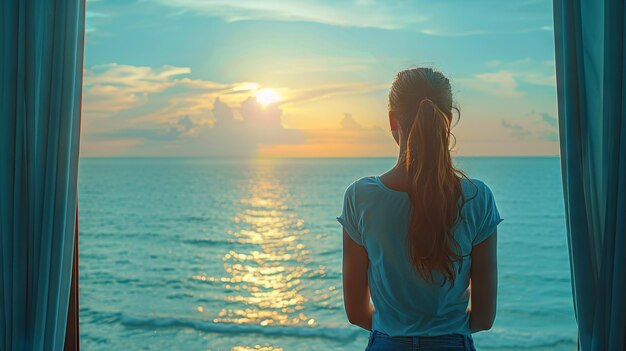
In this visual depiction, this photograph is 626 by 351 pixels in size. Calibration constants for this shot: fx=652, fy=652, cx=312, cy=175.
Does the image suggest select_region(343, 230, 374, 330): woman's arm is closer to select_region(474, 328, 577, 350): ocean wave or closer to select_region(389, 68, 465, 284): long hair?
select_region(389, 68, 465, 284): long hair

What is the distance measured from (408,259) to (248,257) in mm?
14359

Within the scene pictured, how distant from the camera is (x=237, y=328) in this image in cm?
845

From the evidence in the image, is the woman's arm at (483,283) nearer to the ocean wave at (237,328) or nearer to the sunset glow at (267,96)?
the ocean wave at (237,328)

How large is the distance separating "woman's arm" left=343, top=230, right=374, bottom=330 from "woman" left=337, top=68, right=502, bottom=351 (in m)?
0.03

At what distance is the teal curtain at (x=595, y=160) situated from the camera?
1597 millimetres

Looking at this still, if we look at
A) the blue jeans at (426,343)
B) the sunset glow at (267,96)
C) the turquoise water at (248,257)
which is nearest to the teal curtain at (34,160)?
the blue jeans at (426,343)

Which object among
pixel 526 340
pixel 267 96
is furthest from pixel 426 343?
pixel 267 96

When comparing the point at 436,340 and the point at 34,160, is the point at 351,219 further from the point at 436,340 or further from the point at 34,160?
the point at 34,160

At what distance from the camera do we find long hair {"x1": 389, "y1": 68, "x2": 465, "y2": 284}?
129cm

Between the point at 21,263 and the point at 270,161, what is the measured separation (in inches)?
1141

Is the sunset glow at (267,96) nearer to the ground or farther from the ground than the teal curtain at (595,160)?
farther from the ground

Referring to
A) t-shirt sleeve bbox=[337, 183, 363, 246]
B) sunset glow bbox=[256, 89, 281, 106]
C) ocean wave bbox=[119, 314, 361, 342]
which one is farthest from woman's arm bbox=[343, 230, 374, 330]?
sunset glow bbox=[256, 89, 281, 106]

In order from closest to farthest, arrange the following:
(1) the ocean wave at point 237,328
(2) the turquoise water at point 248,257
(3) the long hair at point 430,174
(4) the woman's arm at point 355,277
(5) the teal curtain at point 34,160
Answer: (3) the long hair at point 430,174 → (4) the woman's arm at point 355,277 → (5) the teal curtain at point 34,160 → (1) the ocean wave at point 237,328 → (2) the turquoise water at point 248,257

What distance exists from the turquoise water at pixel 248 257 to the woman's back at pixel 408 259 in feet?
18.1
